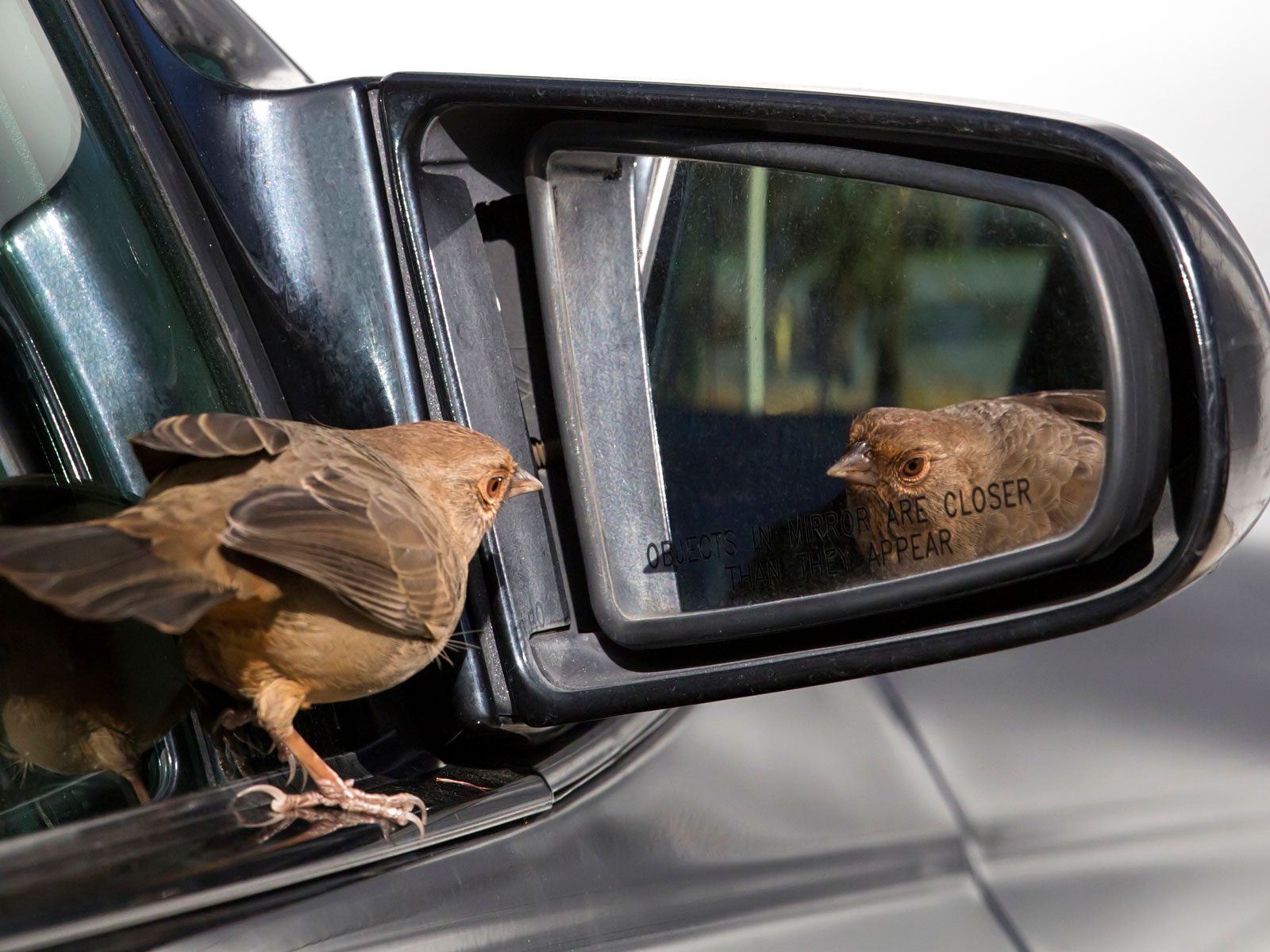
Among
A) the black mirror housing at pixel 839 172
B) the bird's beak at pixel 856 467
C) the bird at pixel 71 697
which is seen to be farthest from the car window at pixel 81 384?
the bird's beak at pixel 856 467

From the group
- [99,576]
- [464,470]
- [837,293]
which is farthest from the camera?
[464,470]

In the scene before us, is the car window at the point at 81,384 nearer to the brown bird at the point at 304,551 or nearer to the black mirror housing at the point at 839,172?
the brown bird at the point at 304,551

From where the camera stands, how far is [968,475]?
2109mm

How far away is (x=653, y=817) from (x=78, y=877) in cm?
127

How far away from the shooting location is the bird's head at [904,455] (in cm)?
207

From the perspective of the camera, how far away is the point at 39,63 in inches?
88.5

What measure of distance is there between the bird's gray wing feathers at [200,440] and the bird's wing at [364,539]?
11cm

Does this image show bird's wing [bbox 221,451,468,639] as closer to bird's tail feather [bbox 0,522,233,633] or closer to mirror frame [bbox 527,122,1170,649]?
bird's tail feather [bbox 0,522,233,633]

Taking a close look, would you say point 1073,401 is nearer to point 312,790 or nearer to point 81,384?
point 312,790

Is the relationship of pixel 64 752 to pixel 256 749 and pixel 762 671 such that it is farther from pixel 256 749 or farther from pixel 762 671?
pixel 762 671

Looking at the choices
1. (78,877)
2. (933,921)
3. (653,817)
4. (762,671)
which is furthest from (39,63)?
(933,921)

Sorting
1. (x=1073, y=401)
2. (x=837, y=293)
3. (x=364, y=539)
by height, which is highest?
(x=837, y=293)

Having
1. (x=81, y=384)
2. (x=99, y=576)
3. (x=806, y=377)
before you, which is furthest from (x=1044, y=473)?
(x=81, y=384)

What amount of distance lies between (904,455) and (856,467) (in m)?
0.16
